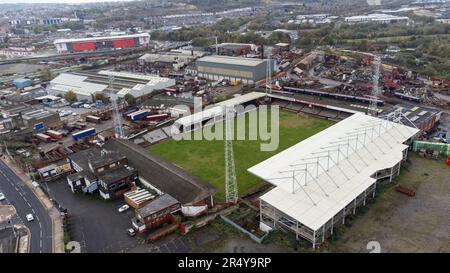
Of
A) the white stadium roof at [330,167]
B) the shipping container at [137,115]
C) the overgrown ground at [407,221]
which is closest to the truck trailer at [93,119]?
the shipping container at [137,115]

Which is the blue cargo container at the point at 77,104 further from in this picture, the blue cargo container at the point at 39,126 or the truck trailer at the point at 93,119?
the blue cargo container at the point at 39,126

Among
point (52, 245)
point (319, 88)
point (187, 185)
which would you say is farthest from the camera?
point (319, 88)

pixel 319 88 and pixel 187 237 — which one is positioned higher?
pixel 319 88

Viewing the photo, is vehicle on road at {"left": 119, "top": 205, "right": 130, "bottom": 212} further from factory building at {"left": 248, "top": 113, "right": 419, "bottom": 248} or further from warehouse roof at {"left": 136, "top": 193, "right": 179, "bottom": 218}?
factory building at {"left": 248, "top": 113, "right": 419, "bottom": 248}

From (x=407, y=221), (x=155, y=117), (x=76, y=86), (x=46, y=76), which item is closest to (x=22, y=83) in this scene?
(x=46, y=76)

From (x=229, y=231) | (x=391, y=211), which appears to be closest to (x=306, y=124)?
(x=391, y=211)

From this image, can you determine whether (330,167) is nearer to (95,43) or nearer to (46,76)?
(46,76)

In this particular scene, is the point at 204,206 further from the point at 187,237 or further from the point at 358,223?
the point at 358,223
